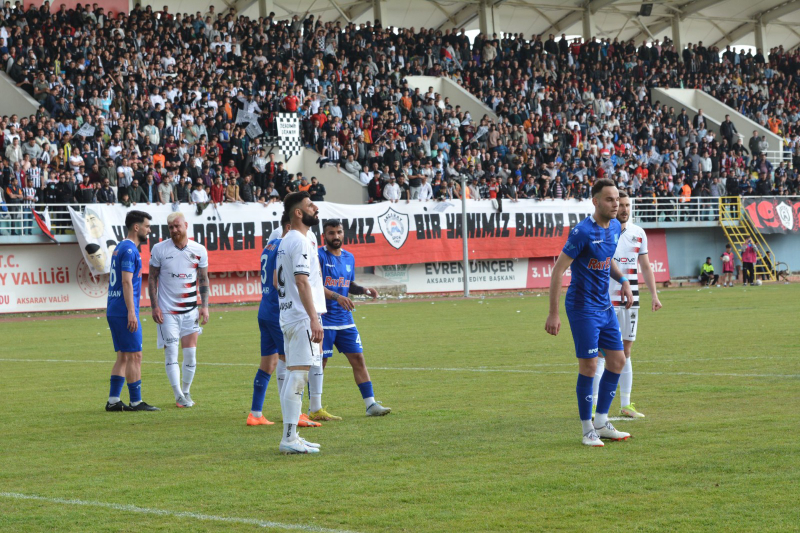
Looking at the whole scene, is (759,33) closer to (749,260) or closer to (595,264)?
(749,260)

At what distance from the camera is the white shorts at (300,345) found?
27.6 feet

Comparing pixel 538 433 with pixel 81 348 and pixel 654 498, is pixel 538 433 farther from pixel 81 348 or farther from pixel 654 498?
pixel 81 348

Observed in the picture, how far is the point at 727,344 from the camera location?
1673 cm

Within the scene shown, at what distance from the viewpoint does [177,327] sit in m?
11.8

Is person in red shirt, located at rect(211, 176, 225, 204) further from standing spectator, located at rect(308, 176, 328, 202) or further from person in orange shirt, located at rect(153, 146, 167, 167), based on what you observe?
standing spectator, located at rect(308, 176, 328, 202)

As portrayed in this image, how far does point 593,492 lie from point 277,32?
37.4 m

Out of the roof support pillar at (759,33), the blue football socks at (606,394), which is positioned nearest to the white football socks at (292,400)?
the blue football socks at (606,394)

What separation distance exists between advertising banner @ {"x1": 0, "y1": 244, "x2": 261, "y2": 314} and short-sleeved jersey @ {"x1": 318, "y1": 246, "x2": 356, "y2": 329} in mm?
20876

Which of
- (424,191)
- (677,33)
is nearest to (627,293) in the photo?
(424,191)

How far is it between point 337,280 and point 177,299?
6.79 ft

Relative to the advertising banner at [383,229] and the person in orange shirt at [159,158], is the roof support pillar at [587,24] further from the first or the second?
the person in orange shirt at [159,158]

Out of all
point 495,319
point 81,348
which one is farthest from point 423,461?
point 495,319

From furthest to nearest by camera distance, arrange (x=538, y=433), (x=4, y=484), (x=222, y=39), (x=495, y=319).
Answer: (x=222, y=39) < (x=495, y=319) < (x=538, y=433) < (x=4, y=484)

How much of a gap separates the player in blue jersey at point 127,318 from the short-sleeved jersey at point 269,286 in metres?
1.92
